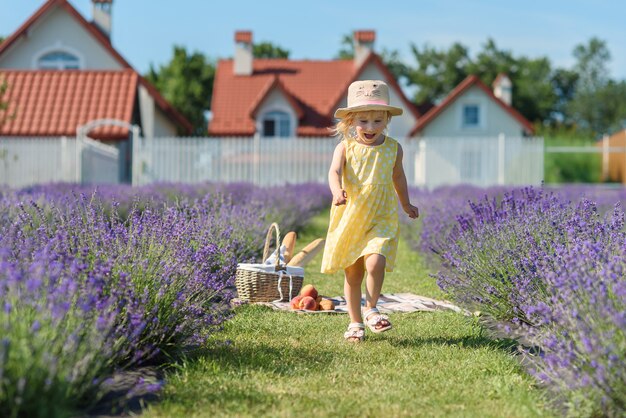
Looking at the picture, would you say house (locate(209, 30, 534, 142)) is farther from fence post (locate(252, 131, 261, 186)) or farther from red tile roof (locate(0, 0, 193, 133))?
fence post (locate(252, 131, 261, 186))

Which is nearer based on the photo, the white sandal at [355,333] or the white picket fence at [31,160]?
the white sandal at [355,333]

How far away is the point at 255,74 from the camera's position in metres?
33.3

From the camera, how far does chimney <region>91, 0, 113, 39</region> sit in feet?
104

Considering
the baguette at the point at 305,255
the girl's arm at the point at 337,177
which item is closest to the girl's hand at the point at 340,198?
the girl's arm at the point at 337,177

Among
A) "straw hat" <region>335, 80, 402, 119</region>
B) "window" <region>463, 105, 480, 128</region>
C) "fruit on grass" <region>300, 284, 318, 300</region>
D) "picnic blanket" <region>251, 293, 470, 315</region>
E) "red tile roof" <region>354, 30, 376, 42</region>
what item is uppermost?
"red tile roof" <region>354, 30, 376, 42</region>

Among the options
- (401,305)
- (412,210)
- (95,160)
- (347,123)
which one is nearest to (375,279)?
(412,210)

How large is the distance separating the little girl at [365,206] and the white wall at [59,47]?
26555 mm

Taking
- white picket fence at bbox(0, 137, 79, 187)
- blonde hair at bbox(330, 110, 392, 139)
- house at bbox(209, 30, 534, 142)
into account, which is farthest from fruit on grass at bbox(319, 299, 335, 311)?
house at bbox(209, 30, 534, 142)

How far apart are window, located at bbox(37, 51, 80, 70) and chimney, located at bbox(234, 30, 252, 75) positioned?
570 cm

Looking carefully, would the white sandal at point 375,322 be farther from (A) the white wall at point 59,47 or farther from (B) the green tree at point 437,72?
(B) the green tree at point 437,72

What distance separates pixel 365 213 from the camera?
16.5 feet

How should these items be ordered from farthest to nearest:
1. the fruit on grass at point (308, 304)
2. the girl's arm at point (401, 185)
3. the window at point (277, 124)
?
the window at point (277, 124)
the fruit on grass at point (308, 304)
the girl's arm at point (401, 185)

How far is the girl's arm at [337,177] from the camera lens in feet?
15.8

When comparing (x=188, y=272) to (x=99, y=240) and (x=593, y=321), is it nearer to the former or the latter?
(x=99, y=240)
